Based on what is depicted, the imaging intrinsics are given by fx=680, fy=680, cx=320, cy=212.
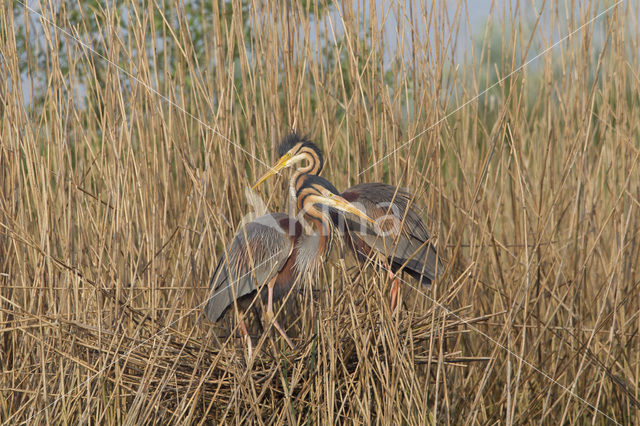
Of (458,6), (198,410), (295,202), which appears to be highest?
(458,6)

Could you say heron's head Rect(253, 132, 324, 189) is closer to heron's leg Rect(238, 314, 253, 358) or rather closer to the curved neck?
the curved neck

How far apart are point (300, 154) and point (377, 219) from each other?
0.87ft

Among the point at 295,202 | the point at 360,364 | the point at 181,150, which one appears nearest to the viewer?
the point at 360,364

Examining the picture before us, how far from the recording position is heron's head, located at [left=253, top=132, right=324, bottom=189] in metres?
1.68

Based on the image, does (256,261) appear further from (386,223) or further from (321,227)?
(386,223)

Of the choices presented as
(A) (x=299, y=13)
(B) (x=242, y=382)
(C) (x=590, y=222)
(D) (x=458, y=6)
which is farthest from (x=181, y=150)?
(C) (x=590, y=222)

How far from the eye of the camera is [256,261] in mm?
1768

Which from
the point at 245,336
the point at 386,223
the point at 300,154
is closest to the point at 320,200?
the point at 300,154

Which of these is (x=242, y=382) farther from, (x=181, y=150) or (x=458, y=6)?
(x=458, y=6)

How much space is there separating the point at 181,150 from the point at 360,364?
745mm

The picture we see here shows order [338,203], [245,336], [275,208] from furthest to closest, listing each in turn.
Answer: [275,208]
[245,336]
[338,203]

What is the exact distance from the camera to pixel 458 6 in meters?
1.83

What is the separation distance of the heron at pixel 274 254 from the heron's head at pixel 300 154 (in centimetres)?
7

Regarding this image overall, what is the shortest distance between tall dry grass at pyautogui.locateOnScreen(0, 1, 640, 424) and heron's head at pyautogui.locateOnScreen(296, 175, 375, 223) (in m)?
0.16
